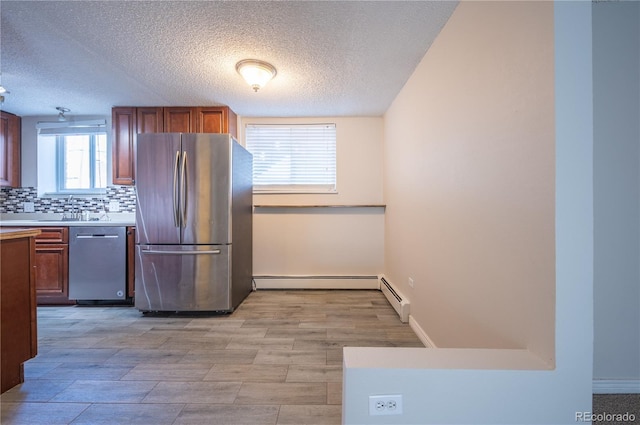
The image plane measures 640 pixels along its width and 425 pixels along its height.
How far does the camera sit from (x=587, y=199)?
0.88m

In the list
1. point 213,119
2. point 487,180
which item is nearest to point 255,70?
point 213,119

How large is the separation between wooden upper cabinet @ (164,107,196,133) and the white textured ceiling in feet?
0.53

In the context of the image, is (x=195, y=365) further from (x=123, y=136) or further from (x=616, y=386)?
(x=123, y=136)

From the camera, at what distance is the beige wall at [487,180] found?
94 cm

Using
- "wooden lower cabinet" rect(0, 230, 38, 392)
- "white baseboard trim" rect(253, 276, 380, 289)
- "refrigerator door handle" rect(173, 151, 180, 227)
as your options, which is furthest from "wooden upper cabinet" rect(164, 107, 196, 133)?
"white baseboard trim" rect(253, 276, 380, 289)

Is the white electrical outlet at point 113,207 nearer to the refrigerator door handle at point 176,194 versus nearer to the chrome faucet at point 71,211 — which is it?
the chrome faucet at point 71,211

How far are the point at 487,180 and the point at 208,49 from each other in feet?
7.10

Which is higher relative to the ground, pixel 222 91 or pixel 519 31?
pixel 222 91

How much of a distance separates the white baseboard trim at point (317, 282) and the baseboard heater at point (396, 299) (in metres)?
0.21

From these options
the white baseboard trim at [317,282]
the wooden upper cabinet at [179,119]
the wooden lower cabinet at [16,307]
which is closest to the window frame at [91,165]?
the wooden upper cabinet at [179,119]

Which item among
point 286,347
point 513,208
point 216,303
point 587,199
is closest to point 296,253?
point 216,303

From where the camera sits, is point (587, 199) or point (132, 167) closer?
point (587, 199)

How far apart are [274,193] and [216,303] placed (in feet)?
5.14

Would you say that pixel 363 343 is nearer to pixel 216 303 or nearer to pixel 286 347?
pixel 286 347
